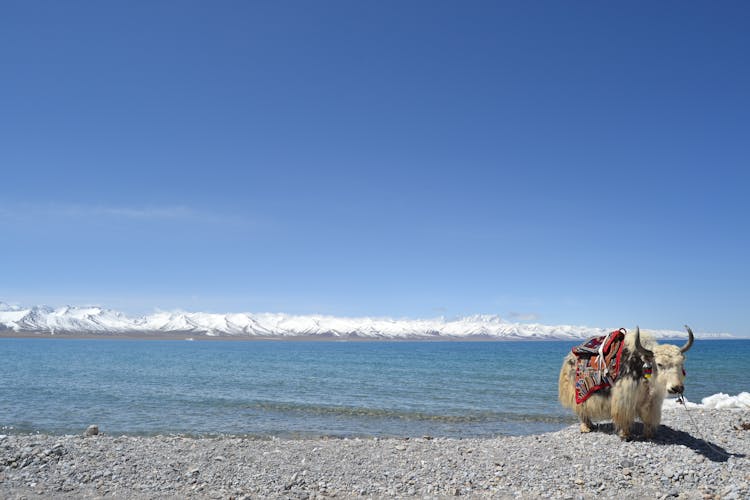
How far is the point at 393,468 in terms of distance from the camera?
28.5 feet

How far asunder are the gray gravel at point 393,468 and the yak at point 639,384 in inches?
18.0

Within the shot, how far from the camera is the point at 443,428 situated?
50.8 ft

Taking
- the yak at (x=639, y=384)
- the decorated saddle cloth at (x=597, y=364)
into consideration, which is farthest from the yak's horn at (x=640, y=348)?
the decorated saddle cloth at (x=597, y=364)

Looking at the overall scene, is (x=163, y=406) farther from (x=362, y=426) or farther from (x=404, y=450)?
(x=404, y=450)

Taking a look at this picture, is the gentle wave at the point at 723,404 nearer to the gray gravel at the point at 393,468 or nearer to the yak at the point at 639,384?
the gray gravel at the point at 393,468

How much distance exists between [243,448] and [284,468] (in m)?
1.85

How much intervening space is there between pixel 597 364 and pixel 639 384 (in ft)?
3.55

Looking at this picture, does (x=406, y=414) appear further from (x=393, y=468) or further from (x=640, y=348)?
(x=640, y=348)

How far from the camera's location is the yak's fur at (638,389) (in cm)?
929

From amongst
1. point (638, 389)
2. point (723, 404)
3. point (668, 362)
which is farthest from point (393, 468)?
point (723, 404)

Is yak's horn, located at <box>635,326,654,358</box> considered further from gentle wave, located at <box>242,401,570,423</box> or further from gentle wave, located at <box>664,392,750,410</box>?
gentle wave, located at <box>242,401,570,423</box>

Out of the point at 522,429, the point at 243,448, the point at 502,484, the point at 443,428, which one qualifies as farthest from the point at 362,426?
the point at 502,484

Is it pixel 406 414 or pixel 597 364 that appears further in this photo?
pixel 406 414

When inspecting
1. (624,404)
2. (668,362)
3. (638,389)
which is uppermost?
(668,362)
